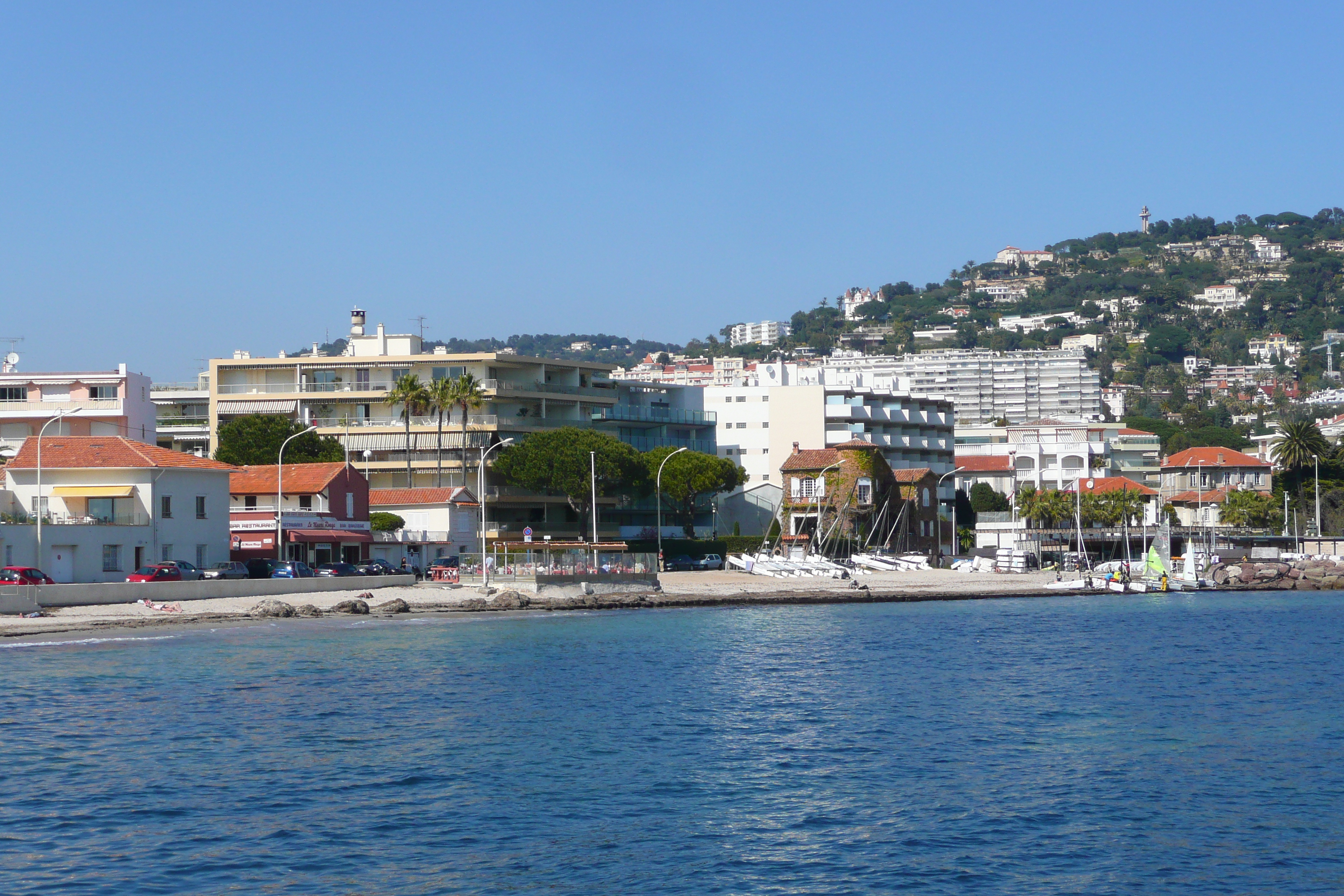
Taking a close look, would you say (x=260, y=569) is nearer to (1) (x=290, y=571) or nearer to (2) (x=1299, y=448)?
(1) (x=290, y=571)

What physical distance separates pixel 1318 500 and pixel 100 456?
106 metres

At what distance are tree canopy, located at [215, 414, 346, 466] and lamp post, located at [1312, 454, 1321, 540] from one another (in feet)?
280

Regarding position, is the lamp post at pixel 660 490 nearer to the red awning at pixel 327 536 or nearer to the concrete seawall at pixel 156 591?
the red awning at pixel 327 536

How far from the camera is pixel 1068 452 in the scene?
16412cm

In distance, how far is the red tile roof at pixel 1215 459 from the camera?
166 meters

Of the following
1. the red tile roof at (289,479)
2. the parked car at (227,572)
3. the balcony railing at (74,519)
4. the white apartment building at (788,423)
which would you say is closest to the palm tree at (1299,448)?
the white apartment building at (788,423)

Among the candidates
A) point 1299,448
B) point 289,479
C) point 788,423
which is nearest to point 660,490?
point 788,423

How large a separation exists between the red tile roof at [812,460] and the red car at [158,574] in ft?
186

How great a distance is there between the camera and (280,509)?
256 feet

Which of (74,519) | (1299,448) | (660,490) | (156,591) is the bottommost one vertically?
(156,591)

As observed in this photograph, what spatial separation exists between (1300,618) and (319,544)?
177 feet

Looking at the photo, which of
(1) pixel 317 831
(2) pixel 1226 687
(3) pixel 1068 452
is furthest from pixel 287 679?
(3) pixel 1068 452

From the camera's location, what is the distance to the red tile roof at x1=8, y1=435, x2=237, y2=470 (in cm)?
7225

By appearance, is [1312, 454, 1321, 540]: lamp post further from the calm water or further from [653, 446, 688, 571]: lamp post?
the calm water
